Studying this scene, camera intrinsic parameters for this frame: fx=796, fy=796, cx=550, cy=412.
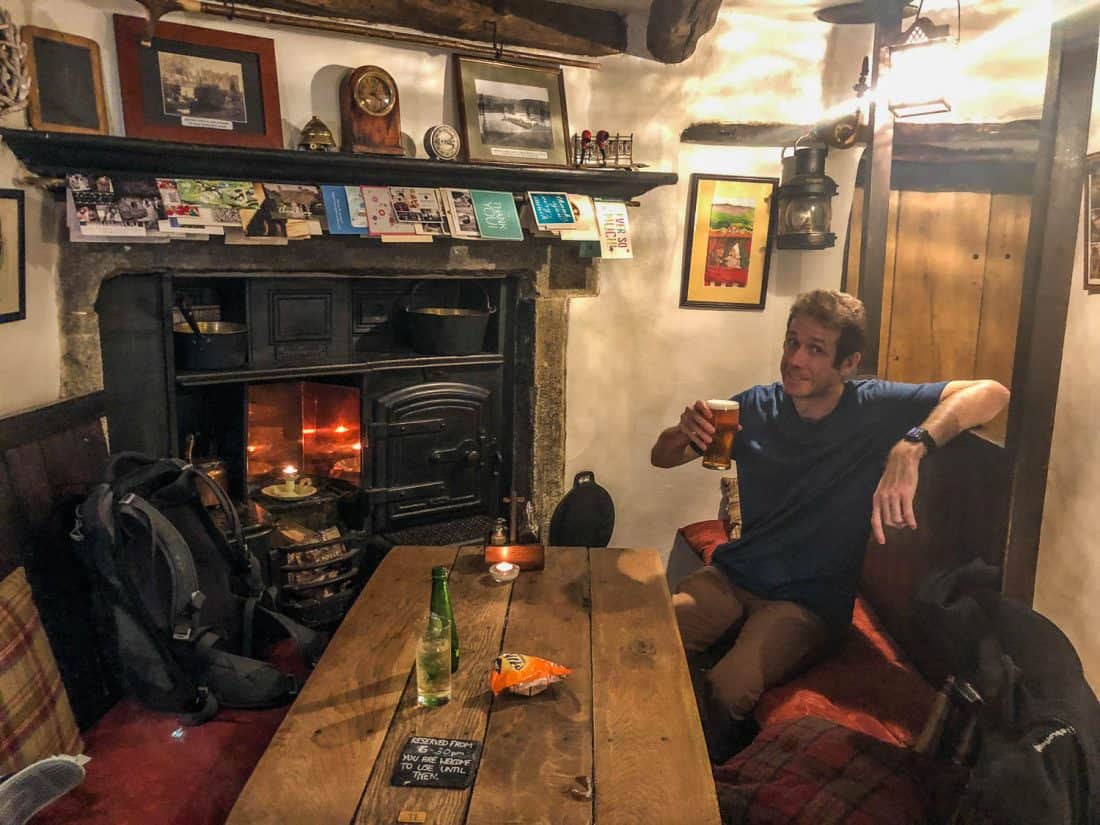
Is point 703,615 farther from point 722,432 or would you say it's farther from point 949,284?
point 949,284

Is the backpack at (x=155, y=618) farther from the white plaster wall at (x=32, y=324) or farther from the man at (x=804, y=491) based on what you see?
the man at (x=804, y=491)

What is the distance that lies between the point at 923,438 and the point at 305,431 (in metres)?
2.42

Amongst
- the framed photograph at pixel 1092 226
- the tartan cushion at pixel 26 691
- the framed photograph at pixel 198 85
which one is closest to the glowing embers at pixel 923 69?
the framed photograph at pixel 1092 226

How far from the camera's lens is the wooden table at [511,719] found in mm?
1362

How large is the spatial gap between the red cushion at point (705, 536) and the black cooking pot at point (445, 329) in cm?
129

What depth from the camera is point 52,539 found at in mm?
2139

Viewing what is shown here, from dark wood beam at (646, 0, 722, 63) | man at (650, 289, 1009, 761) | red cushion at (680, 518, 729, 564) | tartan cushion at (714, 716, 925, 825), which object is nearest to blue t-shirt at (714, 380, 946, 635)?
man at (650, 289, 1009, 761)

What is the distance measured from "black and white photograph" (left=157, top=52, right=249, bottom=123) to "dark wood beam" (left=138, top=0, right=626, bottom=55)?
→ 0.26m

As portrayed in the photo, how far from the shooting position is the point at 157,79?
266 cm

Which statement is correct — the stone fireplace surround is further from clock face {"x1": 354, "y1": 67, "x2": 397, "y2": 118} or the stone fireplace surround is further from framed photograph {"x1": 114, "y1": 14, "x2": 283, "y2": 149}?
clock face {"x1": 354, "y1": 67, "x2": 397, "y2": 118}

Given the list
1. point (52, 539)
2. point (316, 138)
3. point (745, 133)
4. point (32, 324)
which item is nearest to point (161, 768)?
point (52, 539)

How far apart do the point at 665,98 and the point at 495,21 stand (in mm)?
825

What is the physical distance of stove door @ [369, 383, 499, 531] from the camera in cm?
333

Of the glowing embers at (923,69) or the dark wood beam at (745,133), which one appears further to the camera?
the dark wood beam at (745,133)
